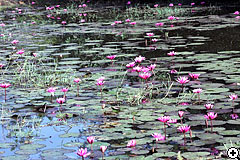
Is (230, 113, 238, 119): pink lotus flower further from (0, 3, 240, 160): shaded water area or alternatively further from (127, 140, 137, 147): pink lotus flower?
(127, 140, 137, 147): pink lotus flower

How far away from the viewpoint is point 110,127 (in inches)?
110

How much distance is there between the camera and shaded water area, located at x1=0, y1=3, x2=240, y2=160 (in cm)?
247

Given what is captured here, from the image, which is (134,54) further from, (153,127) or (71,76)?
(153,127)

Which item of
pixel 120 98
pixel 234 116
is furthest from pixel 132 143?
pixel 120 98

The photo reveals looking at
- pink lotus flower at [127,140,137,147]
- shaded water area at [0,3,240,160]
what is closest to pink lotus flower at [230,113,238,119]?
shaded water area at [0,3,240,160]

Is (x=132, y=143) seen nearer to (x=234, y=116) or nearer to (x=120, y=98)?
(x=234, y=116)

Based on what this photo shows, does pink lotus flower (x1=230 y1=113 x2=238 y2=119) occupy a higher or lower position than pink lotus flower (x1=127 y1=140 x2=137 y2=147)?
lower

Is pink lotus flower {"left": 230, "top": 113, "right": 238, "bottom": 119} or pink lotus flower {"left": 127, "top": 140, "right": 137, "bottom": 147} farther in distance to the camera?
pink lotus flower {"left": 230, "top": 113, "right": 238, "bottom": 119}

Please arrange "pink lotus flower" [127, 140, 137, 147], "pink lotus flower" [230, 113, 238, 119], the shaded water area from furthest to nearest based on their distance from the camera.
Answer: "pink lotus flower" [230, 113, 238, 119] < the shaded water area < "pink lotus flower" [127, 140, 137, 147]

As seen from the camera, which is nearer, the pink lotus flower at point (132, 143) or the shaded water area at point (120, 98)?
the pink lotus flower at point (132, 143)

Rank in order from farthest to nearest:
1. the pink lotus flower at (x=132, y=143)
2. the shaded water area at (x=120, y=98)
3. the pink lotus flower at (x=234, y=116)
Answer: the pink lotus flower at (x=234, y=116), the shaded water area at (x=120, y=98), the pink lotus flower at (x=132, y=143)

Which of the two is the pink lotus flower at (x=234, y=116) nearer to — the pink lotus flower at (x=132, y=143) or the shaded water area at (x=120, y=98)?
the shaded water area at (x=120, y=98)

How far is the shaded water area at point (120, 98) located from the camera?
2.47 metres

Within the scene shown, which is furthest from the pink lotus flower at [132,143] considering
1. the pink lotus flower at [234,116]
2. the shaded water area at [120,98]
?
the pink lotus flower at [234,116]
